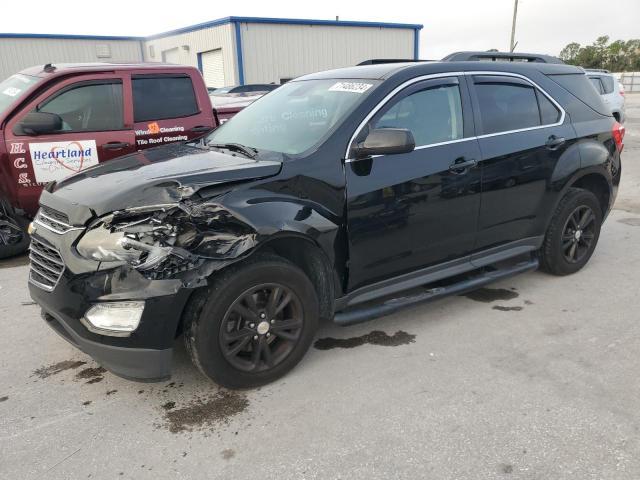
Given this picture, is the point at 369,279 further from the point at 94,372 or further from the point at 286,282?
the point at 94,372

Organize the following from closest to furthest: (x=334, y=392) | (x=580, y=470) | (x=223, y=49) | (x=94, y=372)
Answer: (x=580, y=470), (x=334, y=392), (x=94, y=372), (x=223, y=49)

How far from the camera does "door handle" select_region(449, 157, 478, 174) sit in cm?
358

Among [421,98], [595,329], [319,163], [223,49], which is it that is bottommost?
[595,329]

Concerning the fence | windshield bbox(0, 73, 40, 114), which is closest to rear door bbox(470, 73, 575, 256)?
windshield bbox(0, 73, 40, 114)

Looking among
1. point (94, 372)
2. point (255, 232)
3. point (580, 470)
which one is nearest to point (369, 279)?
point (255, 232)

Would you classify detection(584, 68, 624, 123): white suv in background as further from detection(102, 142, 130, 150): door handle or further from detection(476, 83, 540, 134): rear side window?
detection(102, 142, 130, 150): door handle

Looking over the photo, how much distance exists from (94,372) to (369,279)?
181cm

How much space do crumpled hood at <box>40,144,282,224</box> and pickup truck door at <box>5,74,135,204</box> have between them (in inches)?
83.7

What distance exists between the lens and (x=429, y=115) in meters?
3.62

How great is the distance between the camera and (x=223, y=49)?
23.0 meters

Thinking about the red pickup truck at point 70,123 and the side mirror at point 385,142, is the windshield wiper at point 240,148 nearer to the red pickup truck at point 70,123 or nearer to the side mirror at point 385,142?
the side mirror at point 385,142

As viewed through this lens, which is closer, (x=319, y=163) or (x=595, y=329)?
(x=319, y=163)

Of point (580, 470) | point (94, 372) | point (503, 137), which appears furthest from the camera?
point (503, 137)

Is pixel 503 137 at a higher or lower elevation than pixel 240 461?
higher
